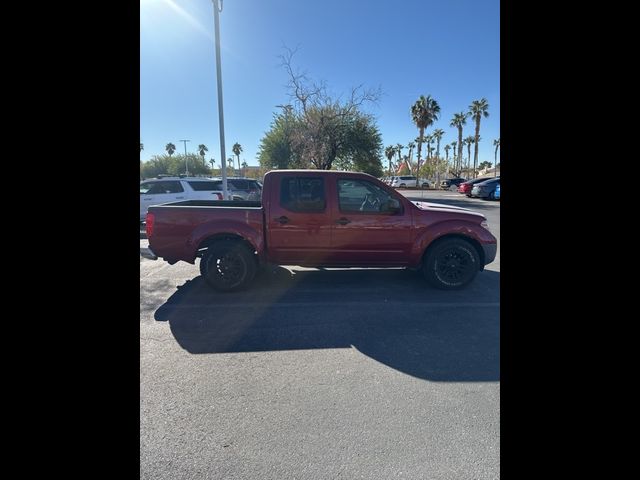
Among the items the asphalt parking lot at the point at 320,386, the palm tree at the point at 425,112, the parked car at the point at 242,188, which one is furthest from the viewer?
the palm tree at the point at 425,112

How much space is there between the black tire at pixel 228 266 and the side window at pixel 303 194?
A: 3.30 feet

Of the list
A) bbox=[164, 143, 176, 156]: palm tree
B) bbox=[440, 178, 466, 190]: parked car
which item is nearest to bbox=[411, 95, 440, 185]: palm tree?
bbox=[440, 178, 466, 190]: parked car

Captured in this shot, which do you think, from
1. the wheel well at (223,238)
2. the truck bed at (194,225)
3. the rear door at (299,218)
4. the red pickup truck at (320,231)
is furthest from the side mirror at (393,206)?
the wheel well at (223,238)

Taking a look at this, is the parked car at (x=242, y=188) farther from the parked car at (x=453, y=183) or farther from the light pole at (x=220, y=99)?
the parked car at (x=453, y=183)

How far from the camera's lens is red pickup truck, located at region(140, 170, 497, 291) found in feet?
16.1

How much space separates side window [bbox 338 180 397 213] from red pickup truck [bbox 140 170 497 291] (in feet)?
0.05

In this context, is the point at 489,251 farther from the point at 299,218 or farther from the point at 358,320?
the point at 299,218

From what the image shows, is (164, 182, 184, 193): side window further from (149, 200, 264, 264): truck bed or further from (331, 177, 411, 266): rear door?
(331, 177, 411, 266): rear door

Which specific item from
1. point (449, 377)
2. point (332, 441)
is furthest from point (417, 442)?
point (449, 377)

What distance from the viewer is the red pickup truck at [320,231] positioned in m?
4.92
